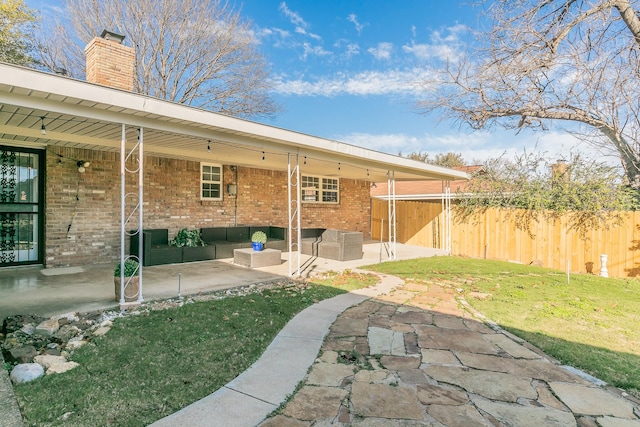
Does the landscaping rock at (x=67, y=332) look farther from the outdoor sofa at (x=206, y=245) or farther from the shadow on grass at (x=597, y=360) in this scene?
the shadow on grass at (x=597, y=360)

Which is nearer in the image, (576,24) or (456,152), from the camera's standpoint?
(576,24)

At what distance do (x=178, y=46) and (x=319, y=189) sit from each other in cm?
936

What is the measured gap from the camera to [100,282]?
611cm

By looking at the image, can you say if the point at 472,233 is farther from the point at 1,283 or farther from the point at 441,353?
the point at 1,283

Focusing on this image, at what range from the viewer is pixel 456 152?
37000mm

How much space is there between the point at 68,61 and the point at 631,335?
19562mm

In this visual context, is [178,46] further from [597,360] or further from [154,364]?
[597,360]

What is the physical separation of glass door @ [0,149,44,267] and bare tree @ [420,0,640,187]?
490 inches

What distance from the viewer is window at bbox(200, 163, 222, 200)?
32.3 ft

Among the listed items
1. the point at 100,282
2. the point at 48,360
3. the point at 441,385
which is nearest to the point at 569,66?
the point at 441,385

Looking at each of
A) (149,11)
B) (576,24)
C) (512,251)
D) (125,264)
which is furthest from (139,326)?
(149,11)

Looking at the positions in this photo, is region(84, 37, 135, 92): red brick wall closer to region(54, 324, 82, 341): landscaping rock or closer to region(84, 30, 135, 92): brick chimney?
region(84, 30, 135, 92): brick chimney

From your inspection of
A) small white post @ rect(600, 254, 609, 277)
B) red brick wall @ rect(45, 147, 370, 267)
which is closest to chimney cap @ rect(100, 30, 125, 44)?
red brick wall @ rect(45, 147, 370, 267)

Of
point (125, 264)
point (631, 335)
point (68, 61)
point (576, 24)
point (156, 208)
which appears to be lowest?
point (631, 335)
